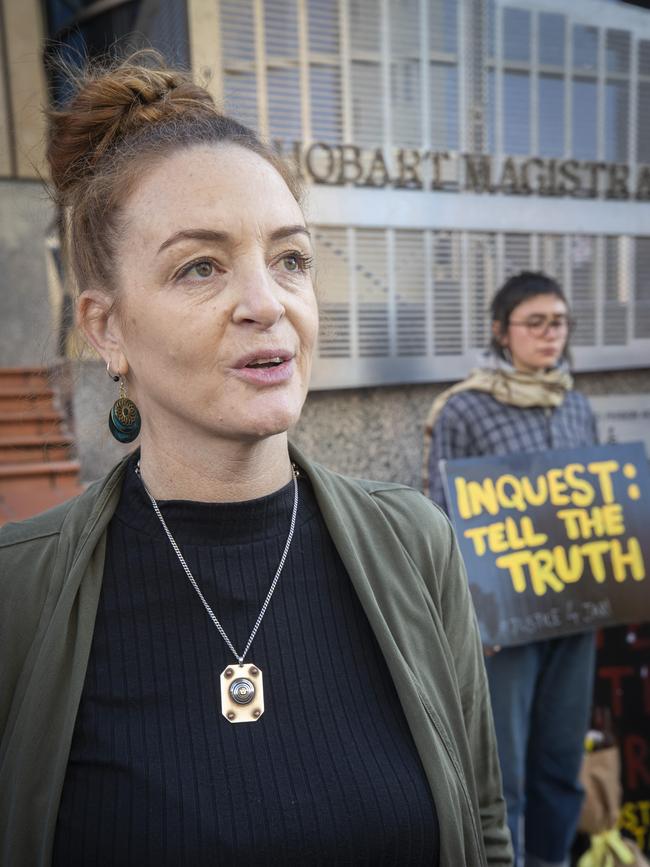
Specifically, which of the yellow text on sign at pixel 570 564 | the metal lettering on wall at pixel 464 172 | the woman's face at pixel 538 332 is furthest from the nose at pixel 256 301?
the metal lettering on wall at pixel 464 172

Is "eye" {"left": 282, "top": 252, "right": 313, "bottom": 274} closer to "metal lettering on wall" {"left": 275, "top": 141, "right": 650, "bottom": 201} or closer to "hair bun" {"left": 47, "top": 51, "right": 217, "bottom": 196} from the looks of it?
"hair bun" {"left": 47, "top": 51, "right": 217, "bottom": 196}

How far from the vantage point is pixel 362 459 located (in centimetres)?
349

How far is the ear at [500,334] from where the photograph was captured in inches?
114

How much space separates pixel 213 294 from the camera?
3.63ft

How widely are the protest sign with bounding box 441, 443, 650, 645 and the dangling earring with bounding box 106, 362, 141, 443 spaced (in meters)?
1.37

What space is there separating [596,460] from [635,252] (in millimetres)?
1715

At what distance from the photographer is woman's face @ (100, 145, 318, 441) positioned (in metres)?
1.10

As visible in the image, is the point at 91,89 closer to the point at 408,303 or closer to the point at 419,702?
the point at 419,702

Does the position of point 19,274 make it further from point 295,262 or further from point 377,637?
point 377,637

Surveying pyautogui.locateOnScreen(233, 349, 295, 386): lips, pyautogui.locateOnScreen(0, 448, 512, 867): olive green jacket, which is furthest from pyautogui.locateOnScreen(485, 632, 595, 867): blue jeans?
pyautogui.locateOnScreen(233, 349, 295, 386): lips

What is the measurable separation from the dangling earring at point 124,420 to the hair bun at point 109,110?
39cm

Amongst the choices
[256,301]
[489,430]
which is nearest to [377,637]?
[256,301]

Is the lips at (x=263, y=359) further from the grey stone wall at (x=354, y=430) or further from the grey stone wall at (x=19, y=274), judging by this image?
the grey stone wall at (x=19, y=274)

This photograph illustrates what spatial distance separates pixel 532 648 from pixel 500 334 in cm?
118
